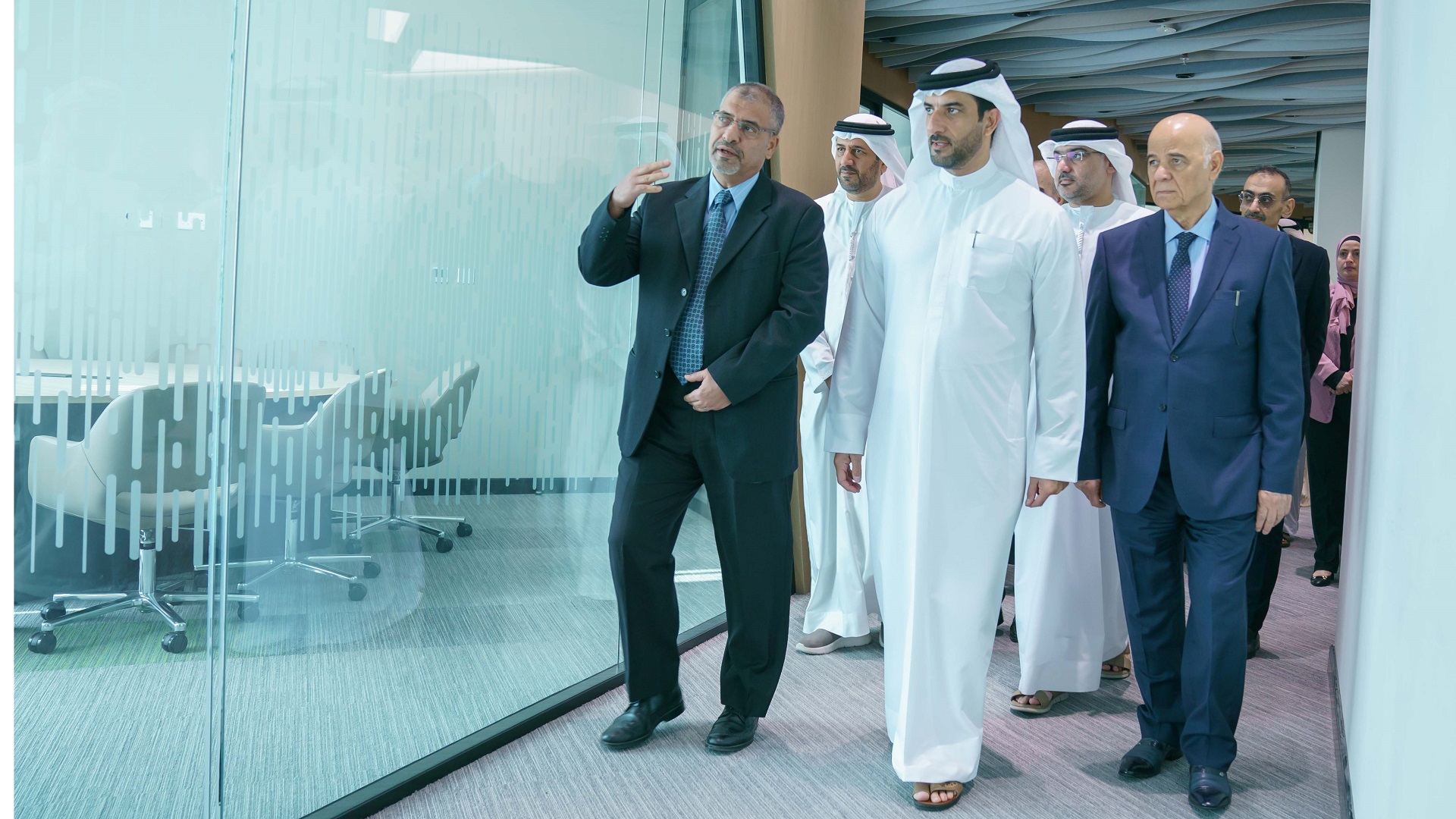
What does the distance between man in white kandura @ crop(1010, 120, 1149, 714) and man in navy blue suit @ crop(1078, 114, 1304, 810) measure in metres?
0.49

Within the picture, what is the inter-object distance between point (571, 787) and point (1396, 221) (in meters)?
2.11

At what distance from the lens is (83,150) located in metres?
1.68

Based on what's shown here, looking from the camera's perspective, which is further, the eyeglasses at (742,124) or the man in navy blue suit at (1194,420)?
the eyeglasses at (742,124)

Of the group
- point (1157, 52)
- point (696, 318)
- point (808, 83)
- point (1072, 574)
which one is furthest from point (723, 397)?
point (1157, 52)

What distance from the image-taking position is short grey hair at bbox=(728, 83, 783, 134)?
268cm

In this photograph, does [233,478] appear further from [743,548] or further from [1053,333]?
[1053,333]

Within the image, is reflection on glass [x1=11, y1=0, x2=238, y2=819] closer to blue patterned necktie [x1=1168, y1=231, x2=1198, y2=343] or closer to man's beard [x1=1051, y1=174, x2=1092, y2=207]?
blue patterned necktie [x1=1168, y1=231, x2=1198, y2=343]

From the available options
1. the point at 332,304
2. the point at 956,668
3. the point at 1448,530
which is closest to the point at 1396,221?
the point at 1448,530

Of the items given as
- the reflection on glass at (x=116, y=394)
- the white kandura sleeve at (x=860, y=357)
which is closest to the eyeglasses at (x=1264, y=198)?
the white kandura sleeve at (x=860, y=357)

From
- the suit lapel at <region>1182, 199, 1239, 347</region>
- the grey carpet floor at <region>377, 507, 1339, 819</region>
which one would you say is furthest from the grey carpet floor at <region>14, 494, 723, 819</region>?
the suit lapel at <region>1182, 199, 1239, 347</region>

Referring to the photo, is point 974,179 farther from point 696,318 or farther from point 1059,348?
point 696,318

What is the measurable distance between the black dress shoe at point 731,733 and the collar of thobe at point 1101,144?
6.41ft

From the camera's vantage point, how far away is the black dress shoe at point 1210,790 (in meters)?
2.43

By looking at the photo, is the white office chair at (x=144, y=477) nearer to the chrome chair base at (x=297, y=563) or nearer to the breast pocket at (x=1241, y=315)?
the chrome chair base at (x=297, y=563)
